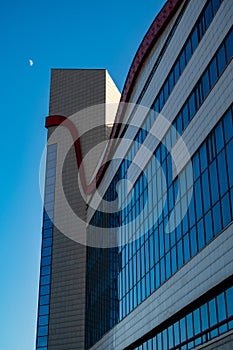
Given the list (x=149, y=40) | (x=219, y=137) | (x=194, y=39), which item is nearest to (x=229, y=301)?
(x=219, y=137)

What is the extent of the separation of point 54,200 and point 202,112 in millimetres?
45459

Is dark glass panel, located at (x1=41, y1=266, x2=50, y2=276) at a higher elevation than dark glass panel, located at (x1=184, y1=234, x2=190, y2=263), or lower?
higher

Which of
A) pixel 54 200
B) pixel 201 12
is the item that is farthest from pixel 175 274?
pixel 54 200

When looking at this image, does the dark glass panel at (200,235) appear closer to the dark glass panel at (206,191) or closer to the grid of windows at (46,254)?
the dark glass panel at (206,191)

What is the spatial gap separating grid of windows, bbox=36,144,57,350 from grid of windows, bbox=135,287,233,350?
1286 inches

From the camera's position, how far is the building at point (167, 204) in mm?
28312

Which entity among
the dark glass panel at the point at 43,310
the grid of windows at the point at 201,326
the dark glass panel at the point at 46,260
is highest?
the dark glass panel at the point at 46,260

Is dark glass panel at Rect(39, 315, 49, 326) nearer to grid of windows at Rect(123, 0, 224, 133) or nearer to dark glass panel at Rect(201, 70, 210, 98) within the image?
grid of windows at Rect(123, 0, 224, 133)

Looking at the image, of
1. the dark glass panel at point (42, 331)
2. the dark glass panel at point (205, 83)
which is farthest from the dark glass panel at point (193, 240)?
the dark glass panel at point (42, 331)

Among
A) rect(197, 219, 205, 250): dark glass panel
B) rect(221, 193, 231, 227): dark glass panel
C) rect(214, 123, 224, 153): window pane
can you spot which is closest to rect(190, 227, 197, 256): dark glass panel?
rect(197, 219, 205, 250): dark glass panel

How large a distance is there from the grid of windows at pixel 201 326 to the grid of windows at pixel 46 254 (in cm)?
3266

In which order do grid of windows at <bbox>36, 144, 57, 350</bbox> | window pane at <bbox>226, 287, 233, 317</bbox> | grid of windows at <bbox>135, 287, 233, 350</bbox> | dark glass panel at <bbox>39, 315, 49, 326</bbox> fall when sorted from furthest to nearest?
dark glass panel at <bbox>39, 315, 49, 326</bbox>, grid of windows at <bbox>36, 144, 57, 350</bbox>, grid of windows at <bbox>135, 287, 233, 350</bbox>, window pane at <bbox>226, 287, 233, 317</bbox>

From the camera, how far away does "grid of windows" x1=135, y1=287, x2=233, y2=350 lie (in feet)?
87.8

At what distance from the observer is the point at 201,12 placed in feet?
106
